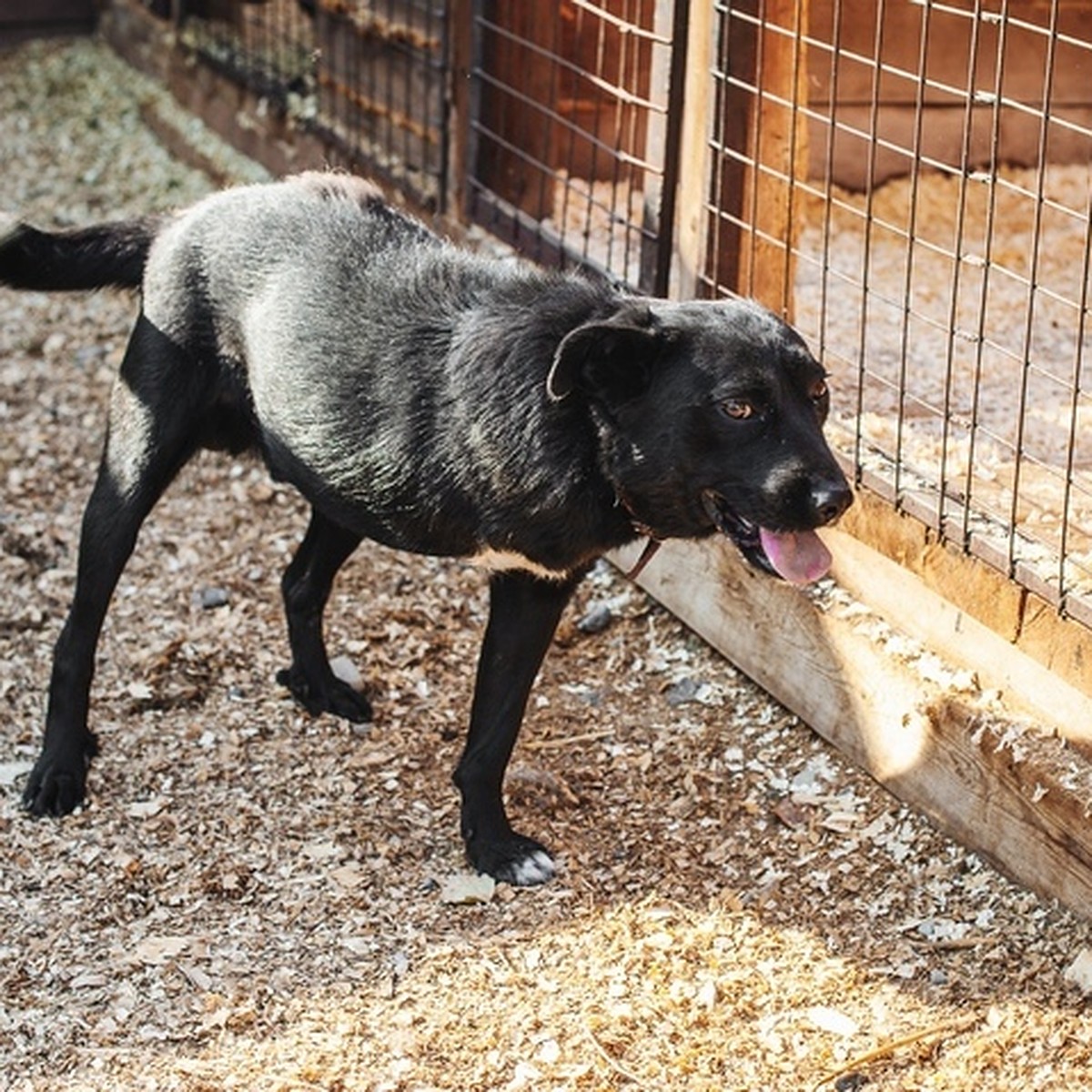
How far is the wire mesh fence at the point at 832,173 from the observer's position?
15.7 feet

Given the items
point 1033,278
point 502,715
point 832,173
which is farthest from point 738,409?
point 832,173

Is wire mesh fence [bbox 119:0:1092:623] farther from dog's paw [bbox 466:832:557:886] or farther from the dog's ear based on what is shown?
dog's paw [bbox 466:832:557:886]

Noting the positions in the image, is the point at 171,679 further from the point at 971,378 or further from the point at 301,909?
the point at 971,378

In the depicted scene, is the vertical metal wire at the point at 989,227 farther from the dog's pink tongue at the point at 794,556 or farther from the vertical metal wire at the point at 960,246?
the dog's pink tongue at the point at 794,556

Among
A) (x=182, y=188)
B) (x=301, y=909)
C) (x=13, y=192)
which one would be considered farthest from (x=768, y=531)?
(x=13, y=192)

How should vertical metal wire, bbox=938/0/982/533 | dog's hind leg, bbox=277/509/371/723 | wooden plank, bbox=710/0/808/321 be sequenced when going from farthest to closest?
dog's hind leg, bbox=277/509/371/723, wooden plank, bbox=710/0/808/321, vertical metal wire, bbox=938/0/982/533

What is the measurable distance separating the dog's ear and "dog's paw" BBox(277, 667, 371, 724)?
1511 mm

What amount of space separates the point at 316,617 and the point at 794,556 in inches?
65.9

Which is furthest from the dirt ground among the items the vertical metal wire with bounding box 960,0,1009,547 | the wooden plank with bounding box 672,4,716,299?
the wooden plank with bounding box 672,4,716,299

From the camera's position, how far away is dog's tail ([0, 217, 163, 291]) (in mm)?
4953

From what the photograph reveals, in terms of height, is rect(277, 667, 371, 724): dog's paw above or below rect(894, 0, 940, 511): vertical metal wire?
below

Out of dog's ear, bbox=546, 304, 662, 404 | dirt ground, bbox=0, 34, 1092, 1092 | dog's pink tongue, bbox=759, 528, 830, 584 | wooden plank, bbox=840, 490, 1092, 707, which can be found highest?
dog's ear, bbox=546, 304, 662, 404

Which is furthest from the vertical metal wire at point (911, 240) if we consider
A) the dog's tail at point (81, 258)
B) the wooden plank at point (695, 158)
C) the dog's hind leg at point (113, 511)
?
the dog's tail at point (81, 258)

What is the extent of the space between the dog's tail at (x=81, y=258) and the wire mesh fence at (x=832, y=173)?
1.46 metres
